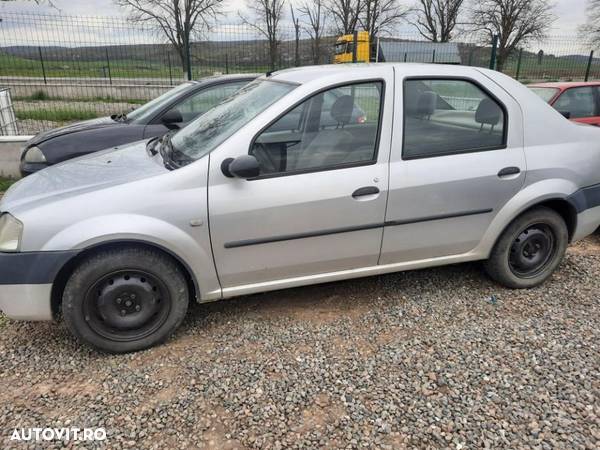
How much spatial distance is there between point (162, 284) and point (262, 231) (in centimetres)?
69

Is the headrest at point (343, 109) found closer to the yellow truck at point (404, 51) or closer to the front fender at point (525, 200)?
the front fender at point (525, 200)

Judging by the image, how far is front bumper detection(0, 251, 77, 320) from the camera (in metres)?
2.55

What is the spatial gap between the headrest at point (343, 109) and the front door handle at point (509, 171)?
46.4 inches

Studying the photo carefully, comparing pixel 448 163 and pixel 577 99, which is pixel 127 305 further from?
pixel 577 99

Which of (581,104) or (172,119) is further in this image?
(581,104)

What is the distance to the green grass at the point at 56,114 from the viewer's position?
38.7 feet

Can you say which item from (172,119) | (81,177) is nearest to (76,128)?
(172,119)

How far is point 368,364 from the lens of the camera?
2750 millimetres

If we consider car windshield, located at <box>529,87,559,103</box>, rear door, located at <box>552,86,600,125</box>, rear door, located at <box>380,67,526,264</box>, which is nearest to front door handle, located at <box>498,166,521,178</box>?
rear door, located at <box>380,67,526,264</box>

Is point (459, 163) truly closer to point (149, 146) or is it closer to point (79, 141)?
point (149, 146)

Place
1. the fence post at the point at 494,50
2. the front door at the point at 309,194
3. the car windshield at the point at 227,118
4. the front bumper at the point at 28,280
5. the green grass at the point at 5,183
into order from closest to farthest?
the front bumper at the point at 28,280, the front door at the point at 309,194, the car windshield at the point at 227,118, the green grass at the point at 5,183, the fence post at the point at 494,50

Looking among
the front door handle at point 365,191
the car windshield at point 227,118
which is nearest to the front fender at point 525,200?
the front door handle at point 365,191

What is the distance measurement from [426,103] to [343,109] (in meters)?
0.59

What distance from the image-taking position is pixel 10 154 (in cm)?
680
